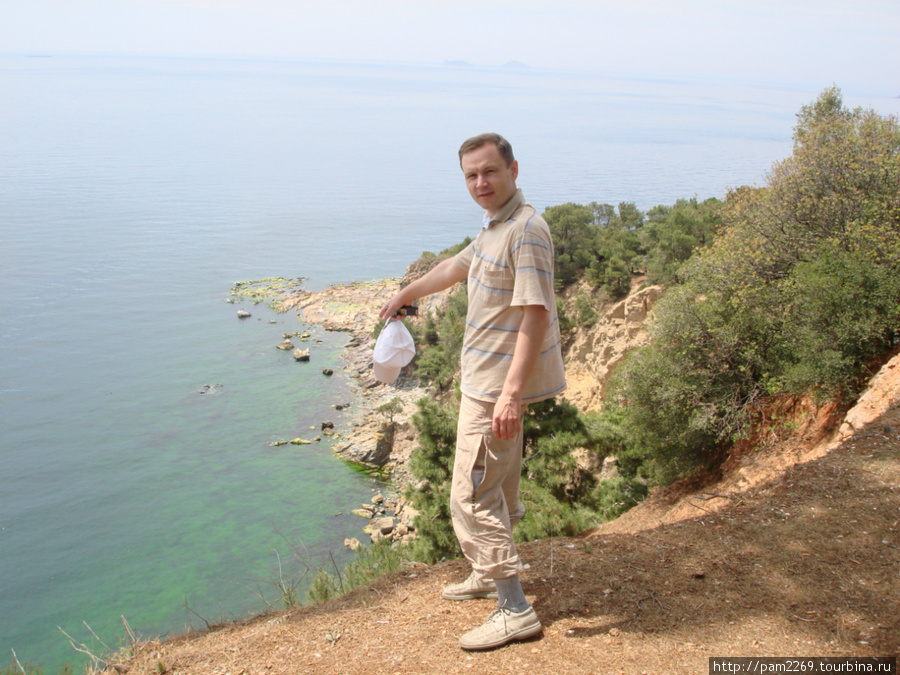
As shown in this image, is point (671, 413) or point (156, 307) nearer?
point (671, 413)

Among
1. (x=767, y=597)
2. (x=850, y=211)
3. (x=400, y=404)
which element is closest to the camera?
(x=767, y=597)

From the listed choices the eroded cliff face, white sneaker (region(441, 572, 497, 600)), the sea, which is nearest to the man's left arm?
white sneaker (region(441, 572, 497, 600))

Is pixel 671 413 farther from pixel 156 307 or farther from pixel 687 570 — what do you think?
pixel 156 307

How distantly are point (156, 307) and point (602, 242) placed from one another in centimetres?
4055

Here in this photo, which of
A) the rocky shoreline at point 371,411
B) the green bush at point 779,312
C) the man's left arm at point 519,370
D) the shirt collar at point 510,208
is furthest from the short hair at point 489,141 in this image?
the rocky shoreline at point 371,411

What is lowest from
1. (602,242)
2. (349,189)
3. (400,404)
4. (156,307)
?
(400,404)

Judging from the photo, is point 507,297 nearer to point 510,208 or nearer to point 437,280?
point 510,208

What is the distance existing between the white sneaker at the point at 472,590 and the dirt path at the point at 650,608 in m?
0.06

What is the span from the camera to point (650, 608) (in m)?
3.47

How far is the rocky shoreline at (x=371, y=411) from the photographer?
78.4ft

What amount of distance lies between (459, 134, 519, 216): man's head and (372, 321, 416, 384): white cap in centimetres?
109

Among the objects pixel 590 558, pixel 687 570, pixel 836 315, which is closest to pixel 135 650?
pixel 590 558

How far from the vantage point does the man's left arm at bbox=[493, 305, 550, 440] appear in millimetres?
2936

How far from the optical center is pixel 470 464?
3154 mm
